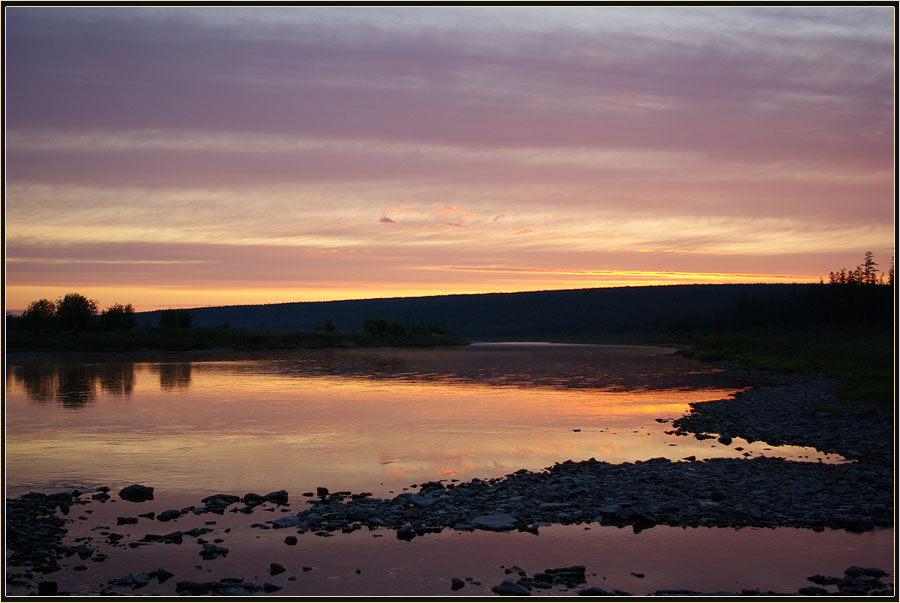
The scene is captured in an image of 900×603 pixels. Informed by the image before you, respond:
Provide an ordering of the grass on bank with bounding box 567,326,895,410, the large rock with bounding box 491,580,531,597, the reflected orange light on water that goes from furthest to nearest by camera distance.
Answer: the grass on bank with bounding box 567,326,895,410 → the reflected orange light on water → the large rock with bounding box 491,580,531,597

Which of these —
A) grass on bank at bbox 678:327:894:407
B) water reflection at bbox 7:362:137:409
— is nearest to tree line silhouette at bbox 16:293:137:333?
water reflection at bbox 7:362:137:409

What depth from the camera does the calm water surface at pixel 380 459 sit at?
12.1 m

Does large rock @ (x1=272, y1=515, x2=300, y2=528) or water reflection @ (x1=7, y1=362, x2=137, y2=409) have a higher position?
large rock @ (x1=272, y1=515, x2=300, y2=528)

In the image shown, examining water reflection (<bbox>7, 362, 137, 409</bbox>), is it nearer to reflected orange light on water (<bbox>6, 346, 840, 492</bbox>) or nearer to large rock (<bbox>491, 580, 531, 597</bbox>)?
reflected orange light on water (<bbox>6, 346, 840, 492</bbox>)

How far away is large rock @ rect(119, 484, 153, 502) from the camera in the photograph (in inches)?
646

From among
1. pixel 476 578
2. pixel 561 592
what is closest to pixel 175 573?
pixel 476 578

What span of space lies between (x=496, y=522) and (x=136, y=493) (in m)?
7.79

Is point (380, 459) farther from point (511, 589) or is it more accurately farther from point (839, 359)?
point (839, 359)

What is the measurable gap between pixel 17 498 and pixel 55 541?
12.6 feet

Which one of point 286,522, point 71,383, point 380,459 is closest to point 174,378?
point 71,383

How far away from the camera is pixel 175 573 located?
466 inches

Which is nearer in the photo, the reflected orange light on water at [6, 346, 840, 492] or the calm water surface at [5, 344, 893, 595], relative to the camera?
the calm water surface at [5, 344, 893, 595]

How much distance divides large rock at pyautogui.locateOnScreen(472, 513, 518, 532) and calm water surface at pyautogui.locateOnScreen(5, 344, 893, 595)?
0.41 metres

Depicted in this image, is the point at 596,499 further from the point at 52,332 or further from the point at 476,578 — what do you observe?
the point at 52,332
